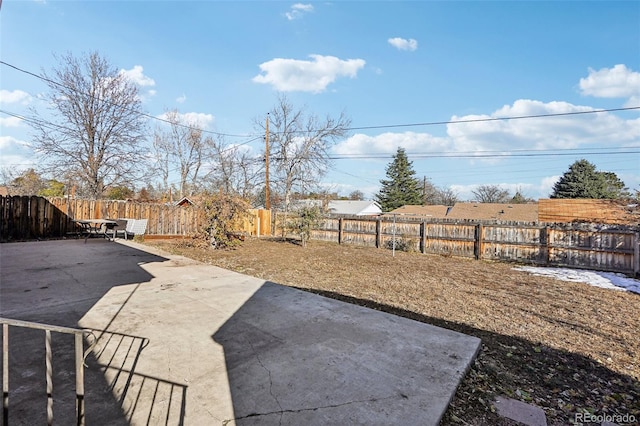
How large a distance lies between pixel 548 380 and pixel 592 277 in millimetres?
7361

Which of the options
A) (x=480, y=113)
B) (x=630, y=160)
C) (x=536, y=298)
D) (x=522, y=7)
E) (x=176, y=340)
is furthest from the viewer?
(x=630, y=160)

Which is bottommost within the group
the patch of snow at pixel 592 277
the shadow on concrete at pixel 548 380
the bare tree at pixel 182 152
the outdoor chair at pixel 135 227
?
the patch of snow at pixel 592 277

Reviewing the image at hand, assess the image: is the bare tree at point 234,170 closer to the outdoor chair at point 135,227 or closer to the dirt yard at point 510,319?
the outdoor chair at point 135,227

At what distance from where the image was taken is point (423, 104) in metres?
15.8

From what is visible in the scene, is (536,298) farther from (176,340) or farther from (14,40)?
(14,40)

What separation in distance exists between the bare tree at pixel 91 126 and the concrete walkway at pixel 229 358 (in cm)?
1512

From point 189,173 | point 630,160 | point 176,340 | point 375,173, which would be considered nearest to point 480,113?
point 630,160

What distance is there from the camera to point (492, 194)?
40000 mm

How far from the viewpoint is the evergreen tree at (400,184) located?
110 feet

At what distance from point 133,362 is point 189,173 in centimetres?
2908

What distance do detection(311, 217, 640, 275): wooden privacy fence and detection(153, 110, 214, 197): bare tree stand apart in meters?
20.5

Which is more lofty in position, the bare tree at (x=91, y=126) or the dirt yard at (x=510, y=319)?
the bare tree at (x=91, y=126)

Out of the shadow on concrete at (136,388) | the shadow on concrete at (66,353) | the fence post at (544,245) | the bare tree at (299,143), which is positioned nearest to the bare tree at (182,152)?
the bare tree at (299,143)

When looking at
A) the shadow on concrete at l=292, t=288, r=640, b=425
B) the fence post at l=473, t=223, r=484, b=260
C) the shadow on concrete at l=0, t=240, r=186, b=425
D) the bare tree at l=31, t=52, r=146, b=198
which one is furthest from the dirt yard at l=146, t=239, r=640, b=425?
the bare tree at l=31, t=52, r=146, b=198
